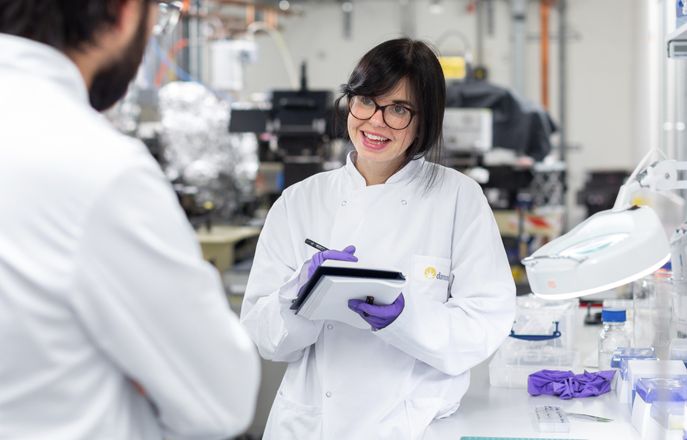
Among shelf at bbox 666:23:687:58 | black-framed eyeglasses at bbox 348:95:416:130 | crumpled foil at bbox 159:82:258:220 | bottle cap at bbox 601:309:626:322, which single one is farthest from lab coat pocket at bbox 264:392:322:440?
crumpled foil at bbox 159:82:258:220

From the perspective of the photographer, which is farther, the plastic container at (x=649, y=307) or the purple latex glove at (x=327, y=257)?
the plastic container at (x=649, y=307)

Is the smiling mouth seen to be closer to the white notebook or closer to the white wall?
the white notebook

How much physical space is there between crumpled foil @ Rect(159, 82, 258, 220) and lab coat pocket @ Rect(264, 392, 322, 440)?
3.72m

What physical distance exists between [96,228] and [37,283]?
2.9 inches

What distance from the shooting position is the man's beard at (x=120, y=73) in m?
0.90

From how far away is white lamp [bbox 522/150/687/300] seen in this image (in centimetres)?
119

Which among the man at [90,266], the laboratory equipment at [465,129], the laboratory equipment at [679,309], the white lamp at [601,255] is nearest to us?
the man at [90,266]

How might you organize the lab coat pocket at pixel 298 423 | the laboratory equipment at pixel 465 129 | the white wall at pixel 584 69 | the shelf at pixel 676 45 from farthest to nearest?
the white wall at pixel 584 69, the laboratory equipment at pixel 465 129, the shelf at pixel 676 45, the lab coat pocket at pixel 298 423

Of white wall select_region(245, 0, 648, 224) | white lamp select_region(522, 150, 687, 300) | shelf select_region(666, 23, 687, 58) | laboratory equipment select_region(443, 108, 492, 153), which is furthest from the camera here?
white wall select_region(245, 0, 648, 224)

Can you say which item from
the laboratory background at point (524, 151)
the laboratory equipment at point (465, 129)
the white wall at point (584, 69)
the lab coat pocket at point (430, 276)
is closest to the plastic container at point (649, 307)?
the laboratory background at point (524, 151)

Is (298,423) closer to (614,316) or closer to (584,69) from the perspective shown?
(614,316)

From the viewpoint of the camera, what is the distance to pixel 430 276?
173 cm

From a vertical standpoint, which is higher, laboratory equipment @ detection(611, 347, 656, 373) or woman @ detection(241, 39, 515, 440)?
woman @ detection(241, 39, 515, 440)

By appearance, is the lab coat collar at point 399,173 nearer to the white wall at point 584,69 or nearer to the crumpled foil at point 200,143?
the crumpled foil at point 200,143
